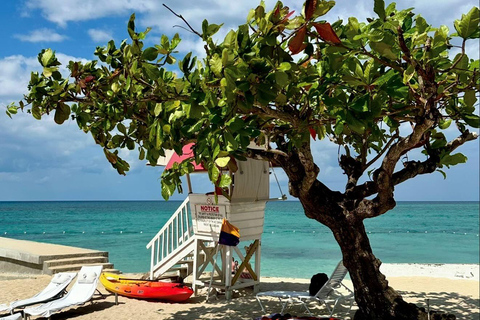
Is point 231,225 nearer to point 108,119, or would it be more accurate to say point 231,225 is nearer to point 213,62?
point 108,119

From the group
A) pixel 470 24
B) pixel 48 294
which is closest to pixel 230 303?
pixel 48 294

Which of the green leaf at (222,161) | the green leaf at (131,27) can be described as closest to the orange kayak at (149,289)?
the green leaf at (131,27)

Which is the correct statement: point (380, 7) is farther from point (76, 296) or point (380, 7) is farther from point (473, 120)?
point (76, 296)

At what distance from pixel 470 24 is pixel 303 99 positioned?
2.33m

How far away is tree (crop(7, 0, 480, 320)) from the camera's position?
4.54 m

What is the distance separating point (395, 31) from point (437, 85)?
136 centimetres

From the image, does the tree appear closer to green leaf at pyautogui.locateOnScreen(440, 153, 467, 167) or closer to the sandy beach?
green leaf at pyautogui.locateOnScreen(440, 153, 467, 167)

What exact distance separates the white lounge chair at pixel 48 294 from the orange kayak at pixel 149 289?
995 millimetres

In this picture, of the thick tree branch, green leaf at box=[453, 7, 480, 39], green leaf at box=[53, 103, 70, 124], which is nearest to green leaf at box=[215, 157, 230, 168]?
green leaf at box=[453, 7, 480, 39]

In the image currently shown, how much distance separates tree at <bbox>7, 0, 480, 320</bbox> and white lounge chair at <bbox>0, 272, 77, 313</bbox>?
4.07m

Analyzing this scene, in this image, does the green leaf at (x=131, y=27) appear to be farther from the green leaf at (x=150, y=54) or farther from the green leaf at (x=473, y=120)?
the green leaf at (x=473, y=120)

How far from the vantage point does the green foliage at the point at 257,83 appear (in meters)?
4.50

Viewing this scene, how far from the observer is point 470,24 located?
4641mm

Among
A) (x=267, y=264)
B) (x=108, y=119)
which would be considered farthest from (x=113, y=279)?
(x=267, y=264)
